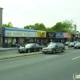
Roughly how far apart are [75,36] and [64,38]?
13.7m

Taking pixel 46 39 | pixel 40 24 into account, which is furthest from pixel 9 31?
pixel 40 24

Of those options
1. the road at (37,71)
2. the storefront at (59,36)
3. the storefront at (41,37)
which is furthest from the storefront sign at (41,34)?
the road at (37,71)

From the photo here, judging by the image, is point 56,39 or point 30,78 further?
point 56,39

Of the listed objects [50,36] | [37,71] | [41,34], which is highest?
[41,34]

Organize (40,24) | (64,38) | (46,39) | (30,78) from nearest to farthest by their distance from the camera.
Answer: (30,78) < (46,39) < (64,38) < (40,24)

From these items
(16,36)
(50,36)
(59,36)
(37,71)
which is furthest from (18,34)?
(37,71)

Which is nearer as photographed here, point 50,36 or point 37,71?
point 37,71

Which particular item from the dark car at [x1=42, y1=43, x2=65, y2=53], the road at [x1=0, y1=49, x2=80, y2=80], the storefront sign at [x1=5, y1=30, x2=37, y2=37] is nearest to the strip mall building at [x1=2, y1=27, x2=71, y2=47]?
the storefront sign at [x1=5, y1=30, x2=37, y2=37]

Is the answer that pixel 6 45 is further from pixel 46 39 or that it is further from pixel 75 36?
pixel 75 36

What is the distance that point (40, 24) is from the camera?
420 ft

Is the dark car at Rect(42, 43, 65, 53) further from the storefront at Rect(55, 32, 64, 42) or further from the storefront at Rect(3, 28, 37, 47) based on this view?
the storefront at Rect(55, 32, 64, 42)

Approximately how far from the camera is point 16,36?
47625 mm

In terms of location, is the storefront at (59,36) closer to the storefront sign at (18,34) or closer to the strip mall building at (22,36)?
the strip mall building at (22,36)

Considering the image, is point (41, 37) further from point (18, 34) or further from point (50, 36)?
point (18, 34)
